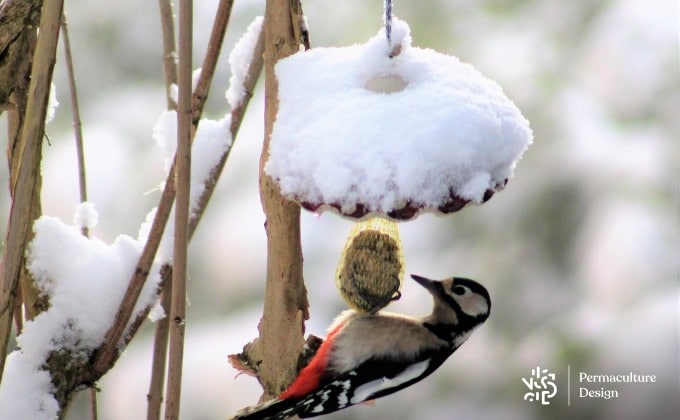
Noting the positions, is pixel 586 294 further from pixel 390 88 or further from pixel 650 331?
pixel 390 88

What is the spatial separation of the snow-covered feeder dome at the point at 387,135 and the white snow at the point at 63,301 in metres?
0.36

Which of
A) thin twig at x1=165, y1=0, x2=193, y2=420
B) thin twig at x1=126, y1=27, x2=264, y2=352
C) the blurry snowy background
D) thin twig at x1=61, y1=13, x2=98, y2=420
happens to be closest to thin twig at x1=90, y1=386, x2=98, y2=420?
thin twig at x1=61, y1=13, x2=98, y2=420

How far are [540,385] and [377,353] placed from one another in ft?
5.26

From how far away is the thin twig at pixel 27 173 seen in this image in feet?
3.63

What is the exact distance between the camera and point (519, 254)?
3230 mm

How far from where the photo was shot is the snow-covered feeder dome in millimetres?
1114

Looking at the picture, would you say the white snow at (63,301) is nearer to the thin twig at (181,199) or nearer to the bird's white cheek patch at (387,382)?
the thin twig at (181,199)

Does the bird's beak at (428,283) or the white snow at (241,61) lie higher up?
the white snow at (241,61)

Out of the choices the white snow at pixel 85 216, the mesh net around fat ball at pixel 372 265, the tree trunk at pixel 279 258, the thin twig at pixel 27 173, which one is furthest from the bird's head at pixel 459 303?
the thin twig at pixel 27 173

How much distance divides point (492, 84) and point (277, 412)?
0.59 metres

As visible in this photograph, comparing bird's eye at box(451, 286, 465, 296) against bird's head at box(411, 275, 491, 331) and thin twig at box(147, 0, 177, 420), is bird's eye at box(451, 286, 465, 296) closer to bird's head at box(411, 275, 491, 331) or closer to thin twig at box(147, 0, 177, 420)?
bird's head at box(411, 275, 491, 331)

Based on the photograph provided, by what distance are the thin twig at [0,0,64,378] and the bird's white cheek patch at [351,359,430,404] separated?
64cm

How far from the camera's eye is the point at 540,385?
3088mm

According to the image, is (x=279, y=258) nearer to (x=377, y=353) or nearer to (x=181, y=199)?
(x=181, y=199)
